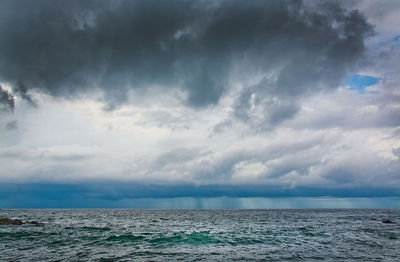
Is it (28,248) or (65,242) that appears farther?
(65,242)

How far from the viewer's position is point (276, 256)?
28.6 metres

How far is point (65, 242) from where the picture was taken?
3797 cm

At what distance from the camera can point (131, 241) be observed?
39156 mm

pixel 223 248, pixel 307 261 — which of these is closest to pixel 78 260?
pixel 223 248

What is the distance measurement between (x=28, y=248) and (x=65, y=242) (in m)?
5.33

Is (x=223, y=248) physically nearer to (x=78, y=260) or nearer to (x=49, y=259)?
(x=78, y=260)

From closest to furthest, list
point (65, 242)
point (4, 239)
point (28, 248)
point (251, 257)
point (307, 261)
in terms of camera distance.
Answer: point (307, 261), point (251, 257), point (28, 248), point (65, 242), point (4, 239)

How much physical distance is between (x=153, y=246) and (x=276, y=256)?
15482 mm

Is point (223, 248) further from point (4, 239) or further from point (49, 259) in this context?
point (4, 239)

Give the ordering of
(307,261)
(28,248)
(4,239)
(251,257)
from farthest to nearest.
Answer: (4,239), (28,248), (251,257), (307,261)

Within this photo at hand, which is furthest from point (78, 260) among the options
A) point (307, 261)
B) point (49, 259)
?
point (307, 261)

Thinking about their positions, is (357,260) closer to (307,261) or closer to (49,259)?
(307,261)

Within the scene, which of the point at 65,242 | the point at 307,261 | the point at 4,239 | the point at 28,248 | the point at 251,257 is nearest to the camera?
the point at 307,261

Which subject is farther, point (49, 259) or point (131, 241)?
point (131, 241)
